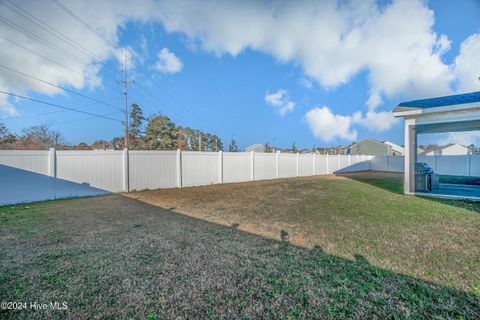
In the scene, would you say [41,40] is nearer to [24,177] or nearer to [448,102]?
[24,177]

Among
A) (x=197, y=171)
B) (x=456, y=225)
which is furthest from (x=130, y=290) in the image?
(x=197, y=171)

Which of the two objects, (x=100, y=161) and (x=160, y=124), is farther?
(x=160, y=124)

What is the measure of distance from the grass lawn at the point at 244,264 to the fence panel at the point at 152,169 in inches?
147

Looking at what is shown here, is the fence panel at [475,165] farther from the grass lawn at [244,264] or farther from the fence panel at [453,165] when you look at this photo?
the grass lawn at [244,264]

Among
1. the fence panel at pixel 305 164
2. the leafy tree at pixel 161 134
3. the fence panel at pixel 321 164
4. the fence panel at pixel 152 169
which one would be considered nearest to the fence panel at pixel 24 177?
the fence panel at pixel 152 169

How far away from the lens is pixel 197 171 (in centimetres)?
1074

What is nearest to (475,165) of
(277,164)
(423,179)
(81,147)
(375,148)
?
(423,179)

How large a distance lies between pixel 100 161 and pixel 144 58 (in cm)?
1246

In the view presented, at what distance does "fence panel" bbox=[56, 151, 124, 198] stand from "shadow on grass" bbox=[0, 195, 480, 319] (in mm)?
4143

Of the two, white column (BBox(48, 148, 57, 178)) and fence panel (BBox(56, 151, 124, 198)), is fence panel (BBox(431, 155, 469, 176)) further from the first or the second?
white column (BBox(48, 148, 57, 178))

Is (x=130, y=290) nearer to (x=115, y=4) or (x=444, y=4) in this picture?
(x=115, y=4)

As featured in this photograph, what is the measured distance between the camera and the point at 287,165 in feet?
50.1

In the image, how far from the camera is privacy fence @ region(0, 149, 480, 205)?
664 centimetres

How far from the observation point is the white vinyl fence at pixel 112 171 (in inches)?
260
